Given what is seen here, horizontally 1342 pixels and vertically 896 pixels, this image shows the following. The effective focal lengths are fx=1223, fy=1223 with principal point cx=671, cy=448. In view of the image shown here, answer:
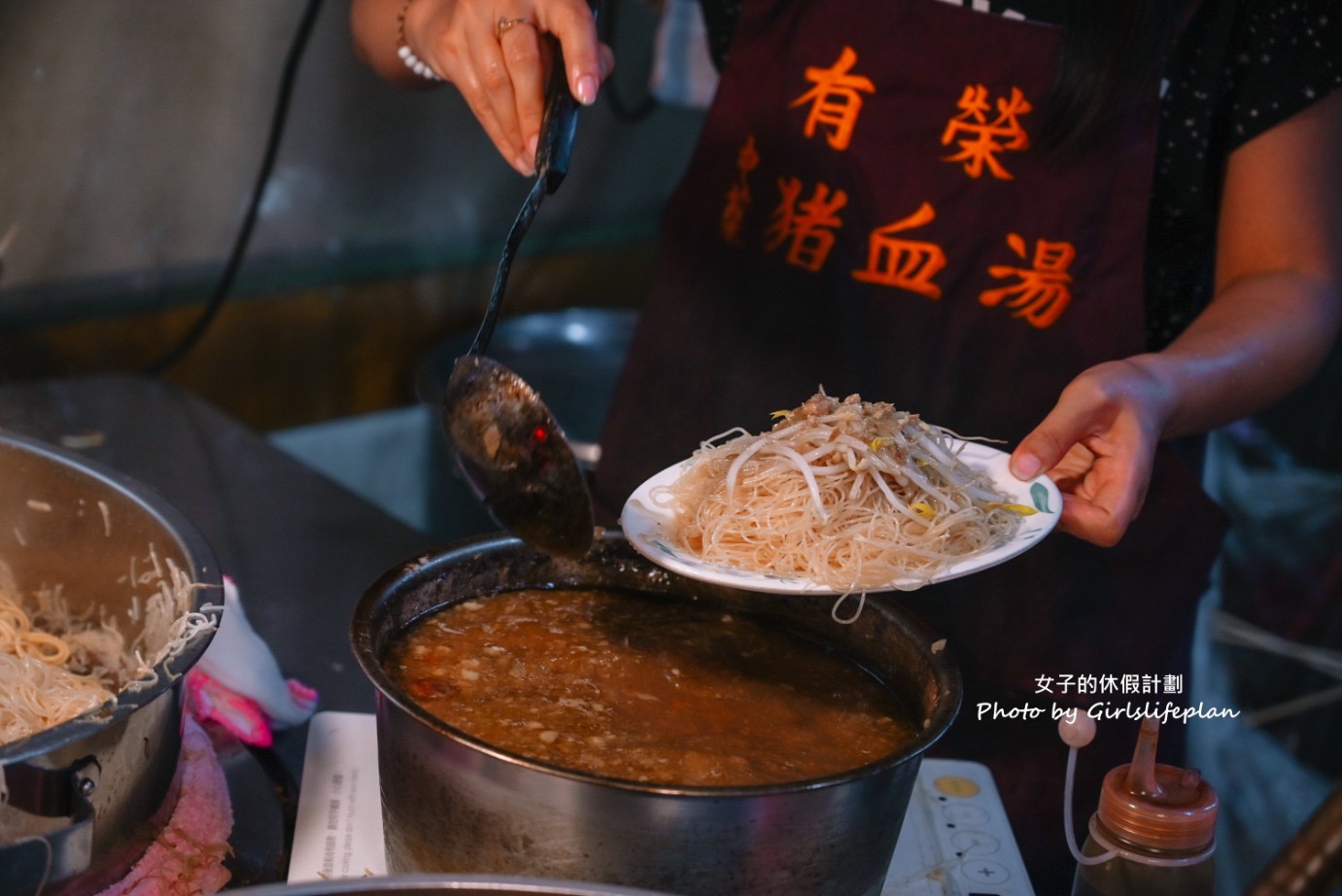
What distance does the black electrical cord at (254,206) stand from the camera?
3.03 meters

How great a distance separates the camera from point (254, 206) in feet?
10.3

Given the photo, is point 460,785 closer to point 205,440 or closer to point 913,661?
point 913,661

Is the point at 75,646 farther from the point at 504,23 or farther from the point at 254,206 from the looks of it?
the point at 254,206

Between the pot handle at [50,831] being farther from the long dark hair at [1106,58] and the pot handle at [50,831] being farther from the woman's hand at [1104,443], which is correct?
the long dark hair at [1106,58]

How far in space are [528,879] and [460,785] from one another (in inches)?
5.9

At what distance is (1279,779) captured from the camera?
382 centimetres

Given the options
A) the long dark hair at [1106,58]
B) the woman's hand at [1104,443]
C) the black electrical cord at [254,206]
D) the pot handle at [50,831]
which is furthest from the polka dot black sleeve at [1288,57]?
the black electrical cord at [254,206]

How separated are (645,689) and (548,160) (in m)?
0.66

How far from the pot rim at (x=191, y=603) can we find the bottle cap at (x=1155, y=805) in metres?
0.91

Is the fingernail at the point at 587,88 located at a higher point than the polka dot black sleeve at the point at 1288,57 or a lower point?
lower

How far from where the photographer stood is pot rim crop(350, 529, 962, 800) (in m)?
1.02

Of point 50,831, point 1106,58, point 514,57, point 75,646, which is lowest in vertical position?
point 75,646

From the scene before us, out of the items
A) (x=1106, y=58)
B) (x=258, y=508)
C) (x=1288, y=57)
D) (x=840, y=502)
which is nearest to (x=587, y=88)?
(x=840, y=502)

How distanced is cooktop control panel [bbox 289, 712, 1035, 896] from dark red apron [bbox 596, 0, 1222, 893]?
1.37ft
